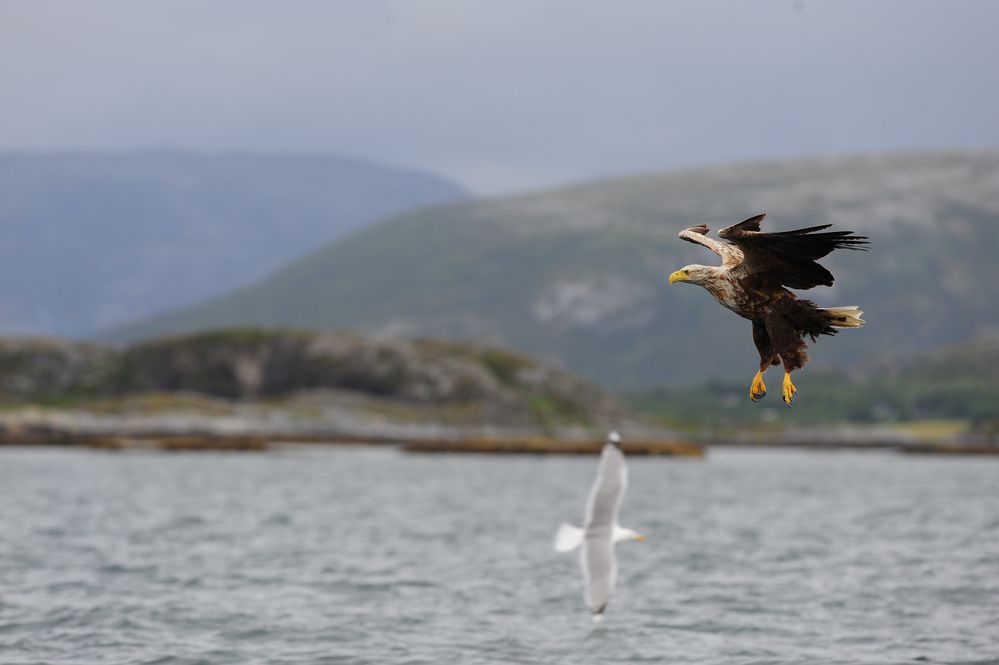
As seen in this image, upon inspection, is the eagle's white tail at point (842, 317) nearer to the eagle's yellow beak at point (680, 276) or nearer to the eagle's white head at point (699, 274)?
the eagle's white head at point (699, 274)

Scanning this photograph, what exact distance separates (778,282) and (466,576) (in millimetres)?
26447

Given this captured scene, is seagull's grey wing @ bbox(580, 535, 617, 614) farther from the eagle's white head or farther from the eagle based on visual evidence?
Result: the eagle's white head

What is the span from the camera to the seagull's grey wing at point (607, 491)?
25.5 metres

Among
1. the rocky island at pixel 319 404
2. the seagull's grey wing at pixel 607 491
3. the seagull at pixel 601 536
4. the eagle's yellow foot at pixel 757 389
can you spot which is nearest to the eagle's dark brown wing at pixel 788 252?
the eagle's yellow foot at pixel 757 389

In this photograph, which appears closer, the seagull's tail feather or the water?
the seagull's tail feather

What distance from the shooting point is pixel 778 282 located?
17.2m

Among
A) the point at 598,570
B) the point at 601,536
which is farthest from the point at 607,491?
the point at 598,570

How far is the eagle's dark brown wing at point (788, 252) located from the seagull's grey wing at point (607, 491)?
8362 mm

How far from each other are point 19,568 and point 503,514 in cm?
2927

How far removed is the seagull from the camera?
25953 mm

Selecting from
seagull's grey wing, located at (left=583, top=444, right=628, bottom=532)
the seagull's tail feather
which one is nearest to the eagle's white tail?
seagull's grey wing, located at (left=583, top=444, right=628, bottom=532)

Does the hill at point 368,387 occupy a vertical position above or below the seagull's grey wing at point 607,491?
above

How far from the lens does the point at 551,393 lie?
194 meters

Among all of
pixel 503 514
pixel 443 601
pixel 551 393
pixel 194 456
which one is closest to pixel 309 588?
pixel 443 601
